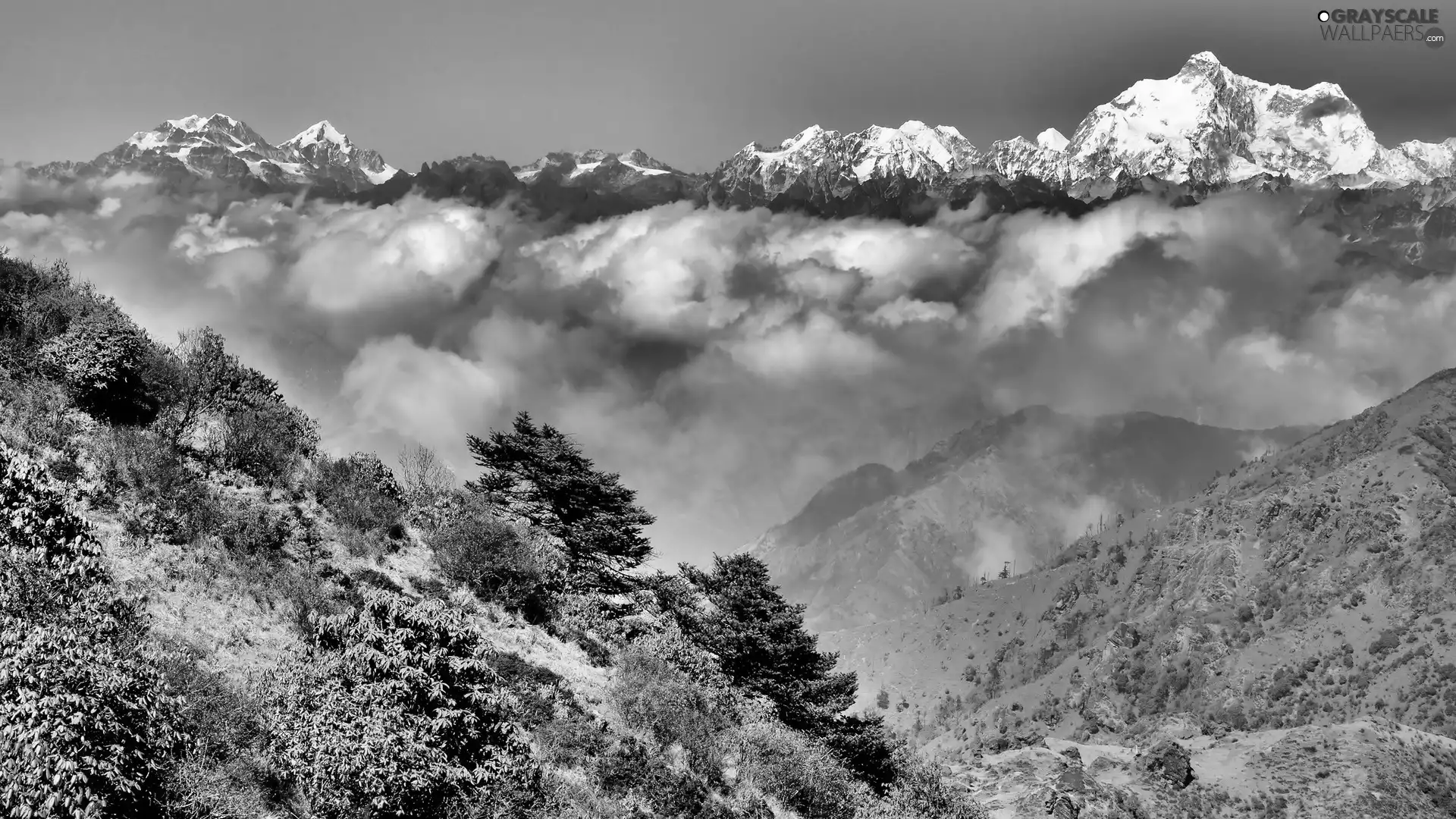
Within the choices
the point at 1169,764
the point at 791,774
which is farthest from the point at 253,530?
the point at 1169,764

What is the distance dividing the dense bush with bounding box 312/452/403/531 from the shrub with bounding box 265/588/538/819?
2334cm

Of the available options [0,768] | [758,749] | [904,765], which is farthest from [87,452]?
[904,765]

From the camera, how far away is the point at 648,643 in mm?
51469

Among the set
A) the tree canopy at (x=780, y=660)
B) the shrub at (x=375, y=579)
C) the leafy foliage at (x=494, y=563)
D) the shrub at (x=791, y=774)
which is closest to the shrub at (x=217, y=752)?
the shrub at (x=375, y=579)

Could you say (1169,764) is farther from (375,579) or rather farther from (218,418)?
(218,418)

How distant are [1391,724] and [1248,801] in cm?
1942

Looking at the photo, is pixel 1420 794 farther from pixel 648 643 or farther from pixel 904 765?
pixel 648 643

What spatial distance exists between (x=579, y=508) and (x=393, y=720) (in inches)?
1738

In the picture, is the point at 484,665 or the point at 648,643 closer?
the point at 484,665

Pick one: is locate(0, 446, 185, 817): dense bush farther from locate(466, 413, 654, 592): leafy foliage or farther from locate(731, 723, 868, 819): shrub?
locate(466, 413, 654, 592): leafy foliage

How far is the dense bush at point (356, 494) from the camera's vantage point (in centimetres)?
4603

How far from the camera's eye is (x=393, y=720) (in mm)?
21375

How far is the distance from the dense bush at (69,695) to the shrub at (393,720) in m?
2.80

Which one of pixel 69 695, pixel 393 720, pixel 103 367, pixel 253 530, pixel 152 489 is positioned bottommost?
pixel 69 695
